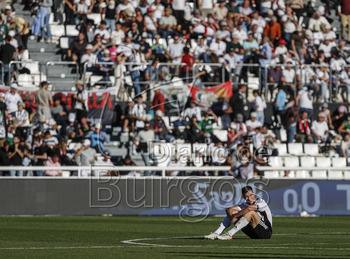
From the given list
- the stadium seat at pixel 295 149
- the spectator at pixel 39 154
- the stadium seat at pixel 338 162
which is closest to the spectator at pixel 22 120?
the spectator at pixel 39 154

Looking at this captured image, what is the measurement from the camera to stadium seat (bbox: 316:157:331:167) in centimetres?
3045

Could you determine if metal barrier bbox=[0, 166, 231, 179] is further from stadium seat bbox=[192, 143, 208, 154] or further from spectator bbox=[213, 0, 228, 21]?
spectator bbox=[213, 0, 228, 21]

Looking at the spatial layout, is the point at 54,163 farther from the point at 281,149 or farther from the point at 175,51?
the point at 281,149

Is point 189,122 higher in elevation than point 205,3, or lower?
lower

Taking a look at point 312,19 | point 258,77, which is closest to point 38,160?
point 258,77

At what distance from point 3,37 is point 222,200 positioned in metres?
9.35

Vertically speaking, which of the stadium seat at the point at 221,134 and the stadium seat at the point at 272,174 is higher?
the stadium seat at the point at 221,134

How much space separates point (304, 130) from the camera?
31.6 metres

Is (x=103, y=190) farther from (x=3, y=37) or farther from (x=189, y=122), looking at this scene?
(x=3, y=37)

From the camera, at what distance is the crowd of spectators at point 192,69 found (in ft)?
94.8

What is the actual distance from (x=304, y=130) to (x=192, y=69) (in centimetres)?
419

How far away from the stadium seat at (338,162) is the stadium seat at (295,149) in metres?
1.17

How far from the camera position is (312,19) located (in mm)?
35281

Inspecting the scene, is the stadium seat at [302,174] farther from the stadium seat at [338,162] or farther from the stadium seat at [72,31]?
the stadium seat at [72,31]
